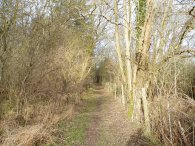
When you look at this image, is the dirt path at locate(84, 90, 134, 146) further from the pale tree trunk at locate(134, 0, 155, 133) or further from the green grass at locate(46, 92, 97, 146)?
the pale tree trunk at locate(134, 0, 155, 133)

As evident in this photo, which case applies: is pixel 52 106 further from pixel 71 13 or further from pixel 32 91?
pixel 71 13

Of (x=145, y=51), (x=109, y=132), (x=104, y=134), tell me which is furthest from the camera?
(x=145, y=51)

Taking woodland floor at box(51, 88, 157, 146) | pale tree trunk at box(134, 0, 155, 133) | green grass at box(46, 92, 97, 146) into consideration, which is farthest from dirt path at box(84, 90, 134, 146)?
pale tree trunk at box(134, 0, 155, 133)

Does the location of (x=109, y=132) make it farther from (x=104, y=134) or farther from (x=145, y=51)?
(x=145, y=51)

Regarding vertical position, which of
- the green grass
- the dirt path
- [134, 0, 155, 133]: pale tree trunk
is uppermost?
[134, 0, 155, 133]: pale tree trunk

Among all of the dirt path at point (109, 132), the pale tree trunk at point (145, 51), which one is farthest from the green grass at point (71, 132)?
the pale tree trunk at point (145, 51)

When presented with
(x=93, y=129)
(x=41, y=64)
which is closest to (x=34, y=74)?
(x=41, y=64)

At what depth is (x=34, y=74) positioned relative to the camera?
402 inches

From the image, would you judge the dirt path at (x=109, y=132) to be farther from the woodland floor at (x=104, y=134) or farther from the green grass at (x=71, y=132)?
the green grass at (x=71, y=132)

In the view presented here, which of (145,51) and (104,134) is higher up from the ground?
(145,51)

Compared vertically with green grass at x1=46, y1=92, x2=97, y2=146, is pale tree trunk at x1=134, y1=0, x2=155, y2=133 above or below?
above

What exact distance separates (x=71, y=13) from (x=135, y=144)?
8.23 m

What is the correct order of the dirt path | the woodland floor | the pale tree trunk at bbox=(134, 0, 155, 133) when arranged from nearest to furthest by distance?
the woodland floor < the dirt path < the pale tree trunk at bbox=(134, 0, 155, 133)

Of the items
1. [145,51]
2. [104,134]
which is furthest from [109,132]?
[145,51]
